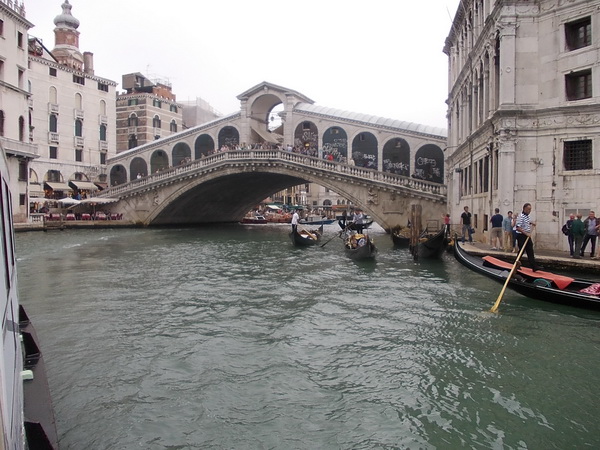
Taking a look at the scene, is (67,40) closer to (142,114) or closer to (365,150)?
(142,114)

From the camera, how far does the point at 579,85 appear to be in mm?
10523

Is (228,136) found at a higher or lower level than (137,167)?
higher

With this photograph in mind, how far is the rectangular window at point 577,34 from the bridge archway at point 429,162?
1182 cm

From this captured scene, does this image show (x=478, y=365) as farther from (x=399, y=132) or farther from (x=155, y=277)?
(x=399, y=132)

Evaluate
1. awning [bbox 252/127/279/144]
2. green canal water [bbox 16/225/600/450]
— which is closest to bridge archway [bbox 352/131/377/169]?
awning [bbox 252/127/279/144]

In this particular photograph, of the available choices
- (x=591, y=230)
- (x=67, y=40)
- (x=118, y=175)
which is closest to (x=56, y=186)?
(x=118, y=175)

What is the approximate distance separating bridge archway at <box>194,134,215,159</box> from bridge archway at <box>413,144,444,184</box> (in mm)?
11550

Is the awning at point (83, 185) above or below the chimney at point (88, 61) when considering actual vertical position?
below

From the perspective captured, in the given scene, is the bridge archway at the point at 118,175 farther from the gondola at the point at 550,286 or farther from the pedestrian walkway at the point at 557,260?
the gondola at the point at 550,286

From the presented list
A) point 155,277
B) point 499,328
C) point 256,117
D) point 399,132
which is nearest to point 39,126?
point 256,117

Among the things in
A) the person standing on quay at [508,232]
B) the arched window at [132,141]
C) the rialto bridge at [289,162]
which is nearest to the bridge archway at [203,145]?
the rialto bridge at [289,162]

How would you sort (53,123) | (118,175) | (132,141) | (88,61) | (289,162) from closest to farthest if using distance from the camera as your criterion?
(289,162) < (53,123) < (118,175) < (88,61) < (132,141)

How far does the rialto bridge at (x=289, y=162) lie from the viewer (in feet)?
64.7

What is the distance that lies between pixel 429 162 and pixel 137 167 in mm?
17093
